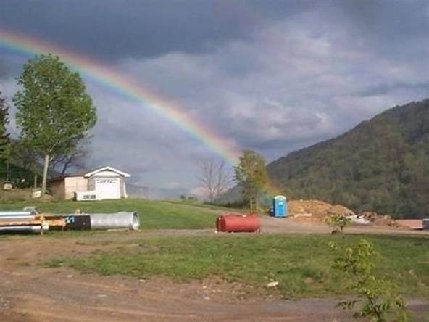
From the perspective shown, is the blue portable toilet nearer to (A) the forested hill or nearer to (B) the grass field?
(A) the forested hill

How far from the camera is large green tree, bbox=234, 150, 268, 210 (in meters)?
64.3

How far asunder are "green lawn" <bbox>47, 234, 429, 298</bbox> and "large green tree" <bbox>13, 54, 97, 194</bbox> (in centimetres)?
3441

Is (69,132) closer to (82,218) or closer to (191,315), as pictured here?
(82,218)

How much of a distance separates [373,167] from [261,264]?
3986 inches

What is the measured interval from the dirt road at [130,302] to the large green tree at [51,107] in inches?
1502

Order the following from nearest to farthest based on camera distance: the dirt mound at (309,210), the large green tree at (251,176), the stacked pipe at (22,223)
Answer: the stacked pipe at (22,223), the dirt mound at (309,210), the large green tree at (251,176)

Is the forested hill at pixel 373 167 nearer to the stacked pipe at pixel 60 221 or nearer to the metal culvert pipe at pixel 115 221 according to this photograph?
the metal culvert pipe at pixel 115 221

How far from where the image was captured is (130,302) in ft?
48.0

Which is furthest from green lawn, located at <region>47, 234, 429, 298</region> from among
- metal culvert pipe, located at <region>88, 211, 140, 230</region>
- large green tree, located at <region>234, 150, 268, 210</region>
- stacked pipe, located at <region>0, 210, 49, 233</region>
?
large green tree, located at <region>234, 150, 268, 210</region>

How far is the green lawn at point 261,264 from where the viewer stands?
1744 centimetres

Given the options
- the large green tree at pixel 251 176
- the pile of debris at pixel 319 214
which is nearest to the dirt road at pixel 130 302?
the pile of debris at pixel 319 214

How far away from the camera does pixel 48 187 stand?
230 ft

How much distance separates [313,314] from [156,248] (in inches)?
404

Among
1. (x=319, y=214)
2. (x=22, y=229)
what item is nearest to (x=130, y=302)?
(x=22, y=229)
